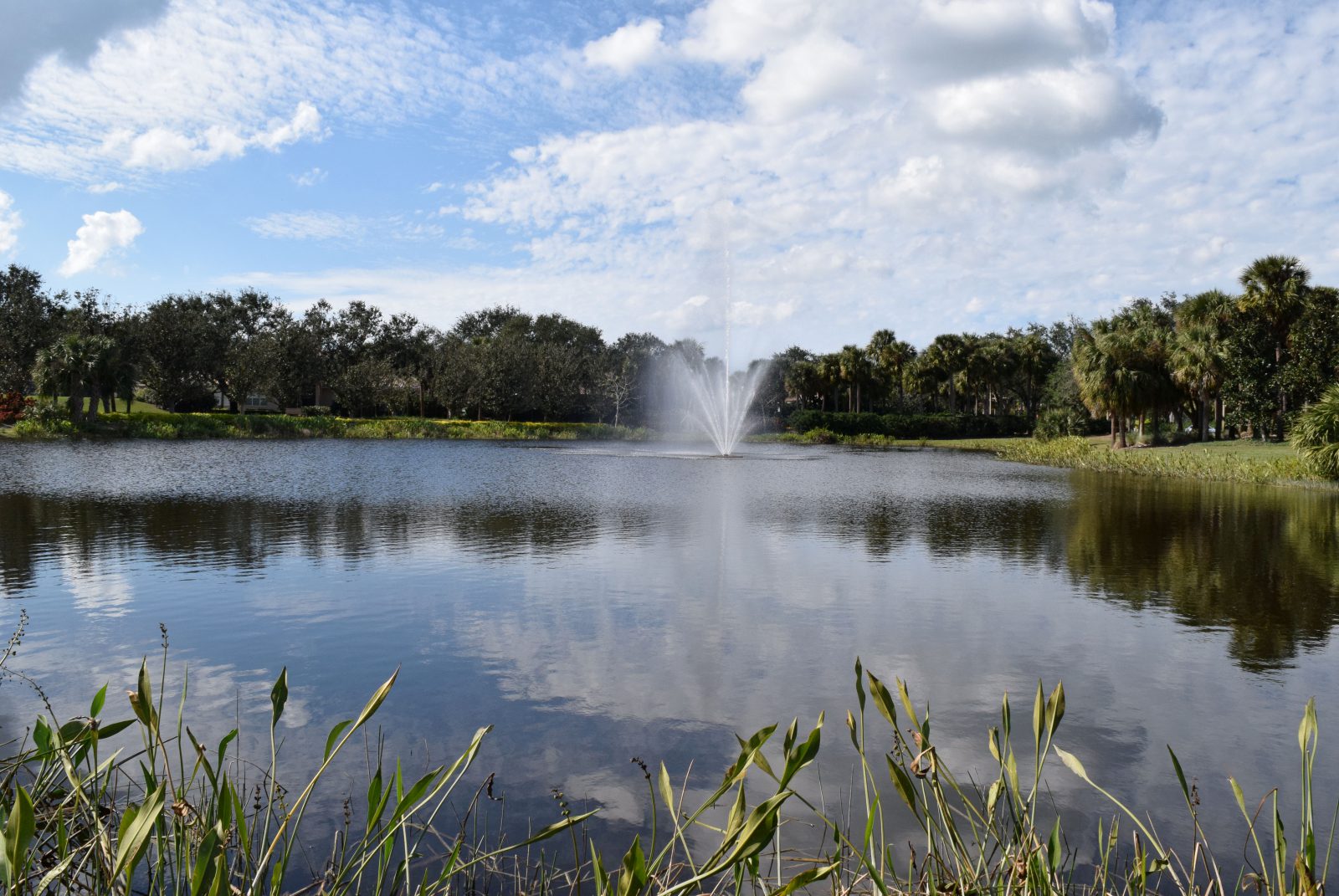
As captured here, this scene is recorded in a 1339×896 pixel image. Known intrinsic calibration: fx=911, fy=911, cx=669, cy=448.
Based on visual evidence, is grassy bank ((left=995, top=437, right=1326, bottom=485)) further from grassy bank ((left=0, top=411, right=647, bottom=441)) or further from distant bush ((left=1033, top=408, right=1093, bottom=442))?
grassy bank ((left=0, top=411, right=647, bottom=441))

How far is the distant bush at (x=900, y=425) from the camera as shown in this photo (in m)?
71.4

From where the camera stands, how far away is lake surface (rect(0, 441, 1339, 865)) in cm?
589

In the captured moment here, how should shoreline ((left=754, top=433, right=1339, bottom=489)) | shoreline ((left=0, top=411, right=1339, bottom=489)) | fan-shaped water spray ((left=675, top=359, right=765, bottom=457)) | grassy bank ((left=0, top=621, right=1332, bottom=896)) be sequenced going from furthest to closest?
fan-shaped water spray ((left=675, top=359, right=765, bottom=457))
shoreline ((left=0, top=411, right=1339, bottom=489))
shoreline ((left=754, top=433, right=1339, bottom=489))
grassy bank ((left=0, top=621, right=1332, bottom=896))

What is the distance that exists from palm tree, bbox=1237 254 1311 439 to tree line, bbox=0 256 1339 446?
75 mm

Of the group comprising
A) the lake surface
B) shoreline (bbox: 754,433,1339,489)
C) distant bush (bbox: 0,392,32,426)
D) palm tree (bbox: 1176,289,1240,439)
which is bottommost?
the lake surface

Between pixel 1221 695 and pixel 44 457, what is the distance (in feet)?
120

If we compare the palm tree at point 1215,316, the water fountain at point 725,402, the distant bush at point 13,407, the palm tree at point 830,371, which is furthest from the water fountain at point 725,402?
the distant bush at point 13,407

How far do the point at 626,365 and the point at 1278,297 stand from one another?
48.3 m

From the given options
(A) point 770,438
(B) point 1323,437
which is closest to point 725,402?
(A) point 770,438

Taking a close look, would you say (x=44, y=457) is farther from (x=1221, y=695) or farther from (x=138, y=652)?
(x=1221, y=695)

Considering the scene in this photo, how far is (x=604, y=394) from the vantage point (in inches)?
3036

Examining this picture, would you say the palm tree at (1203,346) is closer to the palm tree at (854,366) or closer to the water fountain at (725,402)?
the water fountain at (725,402)

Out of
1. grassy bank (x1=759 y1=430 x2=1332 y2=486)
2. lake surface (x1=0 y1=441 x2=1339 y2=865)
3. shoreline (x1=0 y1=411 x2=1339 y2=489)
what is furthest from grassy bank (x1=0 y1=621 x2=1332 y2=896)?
grassy bank (x1=759 y1=430 x2=1332 y2=486)

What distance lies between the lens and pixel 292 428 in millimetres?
57812
